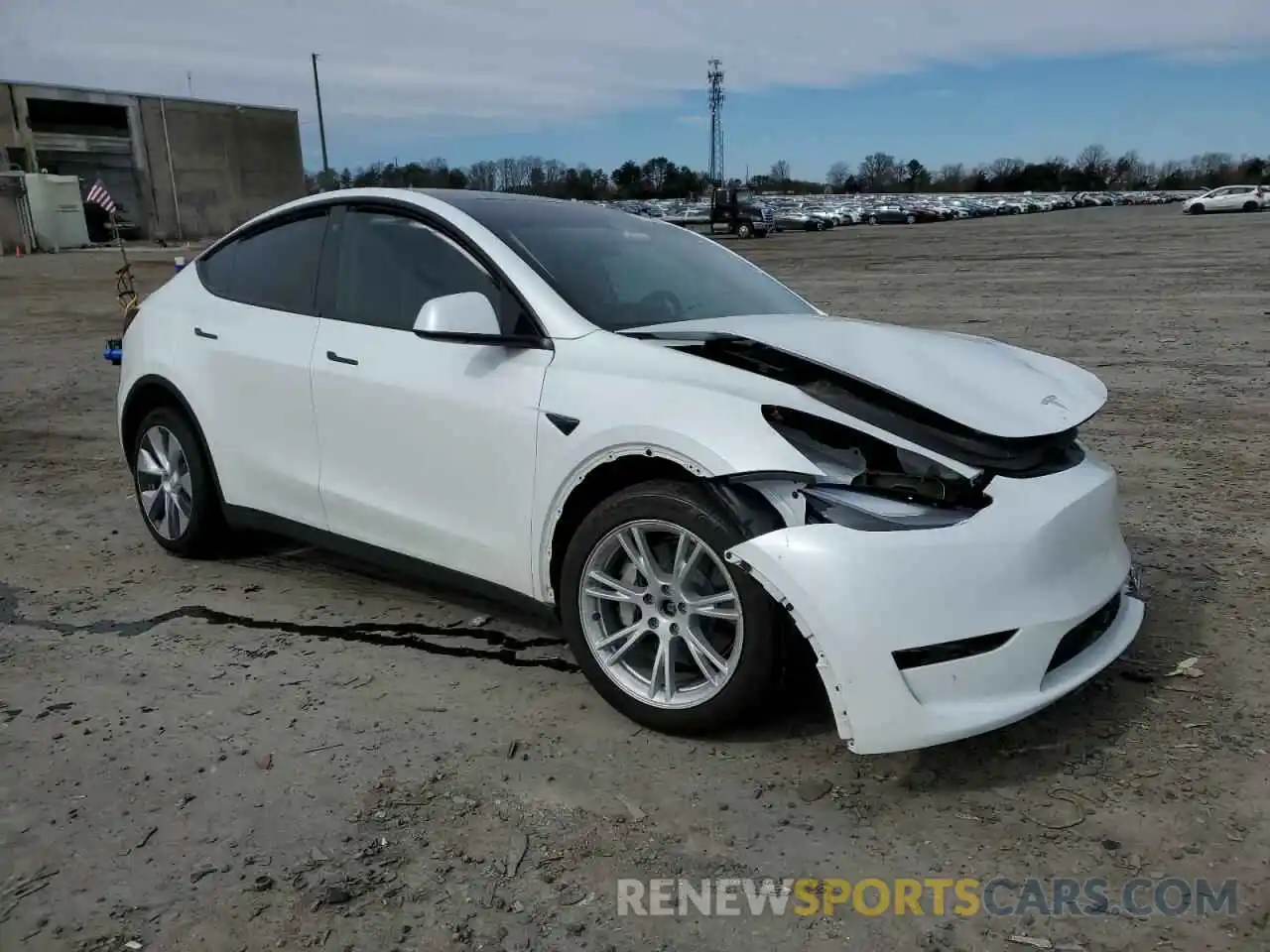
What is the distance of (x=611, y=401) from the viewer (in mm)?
3186

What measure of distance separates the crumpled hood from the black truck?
153 ft

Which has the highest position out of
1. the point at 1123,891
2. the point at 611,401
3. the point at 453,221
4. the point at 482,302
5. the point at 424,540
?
the point at 453,221

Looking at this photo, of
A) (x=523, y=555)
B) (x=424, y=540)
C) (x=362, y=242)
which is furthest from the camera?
(x=362, y=242)

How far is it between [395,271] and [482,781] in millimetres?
1980

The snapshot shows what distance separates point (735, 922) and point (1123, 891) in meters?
0.94

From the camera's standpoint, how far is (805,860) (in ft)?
8.69

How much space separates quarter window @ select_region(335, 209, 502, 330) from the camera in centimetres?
377

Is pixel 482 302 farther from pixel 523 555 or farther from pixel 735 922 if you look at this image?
pixel 735 922

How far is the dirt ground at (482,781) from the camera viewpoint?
95.9 inches

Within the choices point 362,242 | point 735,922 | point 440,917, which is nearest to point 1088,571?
point 735,922

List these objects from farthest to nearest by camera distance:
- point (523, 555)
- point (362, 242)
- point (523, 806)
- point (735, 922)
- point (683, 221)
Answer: point (683, 221) → point (362, 242) → point (523, 555) → point (523, 806) → point (735, 922)

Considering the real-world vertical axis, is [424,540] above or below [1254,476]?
above

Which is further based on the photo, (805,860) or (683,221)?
(683,221)

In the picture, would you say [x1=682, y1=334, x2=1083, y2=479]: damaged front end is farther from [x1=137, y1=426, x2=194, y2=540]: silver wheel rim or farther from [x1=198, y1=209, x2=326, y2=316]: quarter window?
[x1=137, y1=426, x2=194, y2=540]: silver wheel rim
